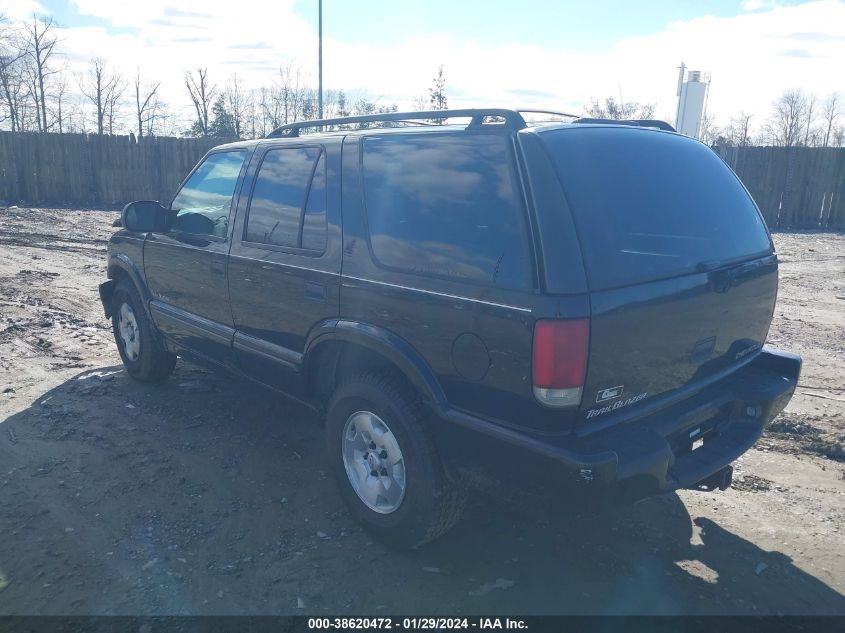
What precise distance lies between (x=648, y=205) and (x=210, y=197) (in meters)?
3.06

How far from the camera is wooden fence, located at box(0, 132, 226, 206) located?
19.3 meters

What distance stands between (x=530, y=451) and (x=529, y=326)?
0.51 meters

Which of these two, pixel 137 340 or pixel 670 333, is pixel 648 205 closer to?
pixel 670 333

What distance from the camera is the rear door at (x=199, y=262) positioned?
4.45 m

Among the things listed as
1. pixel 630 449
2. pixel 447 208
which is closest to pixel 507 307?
pixel 447 208

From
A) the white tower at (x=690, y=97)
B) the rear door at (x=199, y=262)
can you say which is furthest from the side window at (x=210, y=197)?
the white tower at (x=690, y=97)

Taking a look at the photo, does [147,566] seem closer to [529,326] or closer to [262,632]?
[262,632]

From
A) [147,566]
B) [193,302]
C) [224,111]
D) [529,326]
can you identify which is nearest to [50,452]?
[193,302]

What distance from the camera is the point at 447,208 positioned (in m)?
3.02

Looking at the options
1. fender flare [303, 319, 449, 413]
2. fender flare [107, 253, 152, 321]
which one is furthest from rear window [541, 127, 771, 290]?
fender flare [107, 253, 152, 321]

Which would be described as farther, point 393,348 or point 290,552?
point 290,552

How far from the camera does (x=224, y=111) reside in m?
37.7

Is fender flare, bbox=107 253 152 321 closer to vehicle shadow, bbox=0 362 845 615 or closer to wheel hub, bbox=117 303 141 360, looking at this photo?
wheel hub, bbox=117 303 141 360

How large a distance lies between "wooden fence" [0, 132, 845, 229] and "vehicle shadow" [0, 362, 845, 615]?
55.4ft
